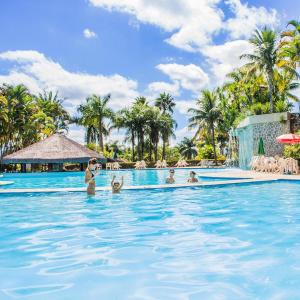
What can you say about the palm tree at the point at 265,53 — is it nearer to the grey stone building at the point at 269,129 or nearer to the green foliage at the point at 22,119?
the grey stone building at the point at 269,129

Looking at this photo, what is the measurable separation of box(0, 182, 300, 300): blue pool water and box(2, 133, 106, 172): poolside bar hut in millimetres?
23691

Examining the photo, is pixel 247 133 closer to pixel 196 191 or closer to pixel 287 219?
pixel 196 191

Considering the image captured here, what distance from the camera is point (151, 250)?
5621 mm

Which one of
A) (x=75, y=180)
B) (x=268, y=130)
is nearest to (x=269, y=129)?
(x=268, y=130)

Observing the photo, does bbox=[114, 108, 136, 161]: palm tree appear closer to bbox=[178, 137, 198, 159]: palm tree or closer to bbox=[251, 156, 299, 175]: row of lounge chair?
bbox=[178, 137, 198, 159]: palm tree

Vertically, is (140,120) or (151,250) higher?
(140,120)

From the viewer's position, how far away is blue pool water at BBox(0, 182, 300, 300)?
13.3 ft

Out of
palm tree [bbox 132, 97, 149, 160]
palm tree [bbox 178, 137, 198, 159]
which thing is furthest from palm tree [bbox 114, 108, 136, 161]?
palm tree [bbox 178, 137, 198, 159]

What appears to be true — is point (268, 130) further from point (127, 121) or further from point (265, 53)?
point (127, 121)

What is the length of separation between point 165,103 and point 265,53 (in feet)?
88.7

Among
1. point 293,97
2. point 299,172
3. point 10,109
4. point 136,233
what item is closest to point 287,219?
point 136,233

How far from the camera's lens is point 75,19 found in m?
16.4

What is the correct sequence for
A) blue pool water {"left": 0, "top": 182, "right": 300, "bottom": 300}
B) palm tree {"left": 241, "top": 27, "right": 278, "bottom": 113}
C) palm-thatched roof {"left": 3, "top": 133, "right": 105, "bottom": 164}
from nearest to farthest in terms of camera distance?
blue pool water {"left": 0, "top": 182, "right": 300, "bottom": 300} < palm tree {"left": 241, "top": 27, "right": 278, "bottom": 113} < palm-thatched roof {"left": 3, "top": 133, "right": 105, "bottom": 164}

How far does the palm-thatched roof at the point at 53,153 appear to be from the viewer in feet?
110
